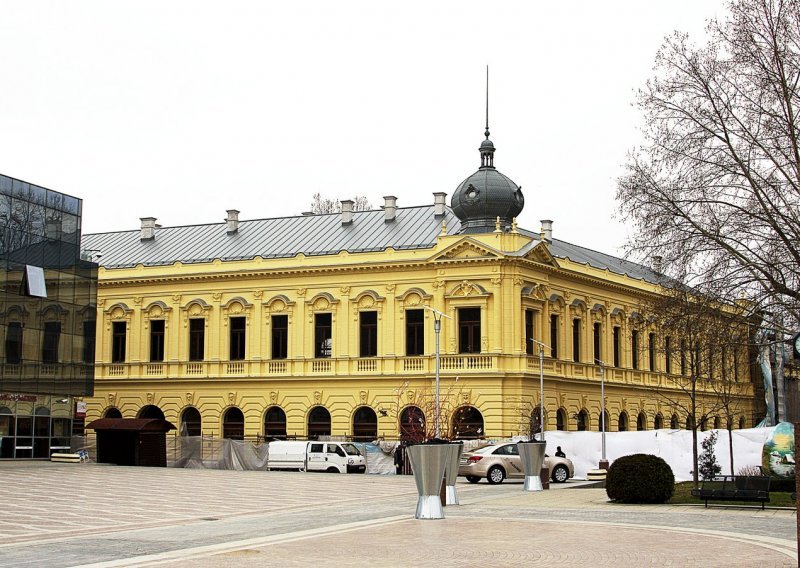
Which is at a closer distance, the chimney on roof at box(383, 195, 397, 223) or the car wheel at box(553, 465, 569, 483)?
the car wheel at box(553, 465, 569, 483)

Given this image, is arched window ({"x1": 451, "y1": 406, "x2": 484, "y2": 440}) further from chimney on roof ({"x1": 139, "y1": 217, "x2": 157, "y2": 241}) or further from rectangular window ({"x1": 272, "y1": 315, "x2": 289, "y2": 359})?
chimney on roof ({"x1": 139, "y1": 217, "x2": 157, "y2": 241})

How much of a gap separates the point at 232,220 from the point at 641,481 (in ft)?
163

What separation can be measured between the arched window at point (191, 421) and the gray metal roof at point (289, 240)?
30.6 ft

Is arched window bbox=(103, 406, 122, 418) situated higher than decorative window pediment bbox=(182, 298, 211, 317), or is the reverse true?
decorative window pediment bbox=(182, 298, 211, 317)

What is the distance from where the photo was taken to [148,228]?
266 ft

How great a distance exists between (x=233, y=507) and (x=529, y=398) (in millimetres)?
33197

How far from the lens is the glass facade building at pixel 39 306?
53531 mm

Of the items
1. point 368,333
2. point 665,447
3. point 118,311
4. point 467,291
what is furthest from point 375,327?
point 665,447

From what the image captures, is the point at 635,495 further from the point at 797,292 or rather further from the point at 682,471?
the point at 682,471

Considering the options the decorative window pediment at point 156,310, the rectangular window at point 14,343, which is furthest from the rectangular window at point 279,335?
the rectangular window at point 14,343

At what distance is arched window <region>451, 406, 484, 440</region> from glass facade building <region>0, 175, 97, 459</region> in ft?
62.5

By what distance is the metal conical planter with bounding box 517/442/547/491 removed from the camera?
39750 millimetres

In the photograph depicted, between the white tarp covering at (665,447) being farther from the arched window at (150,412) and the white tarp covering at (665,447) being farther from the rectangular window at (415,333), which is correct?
the arched window at (150,412)

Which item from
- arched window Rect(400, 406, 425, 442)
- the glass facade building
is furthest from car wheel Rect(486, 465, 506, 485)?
the glass facade building
